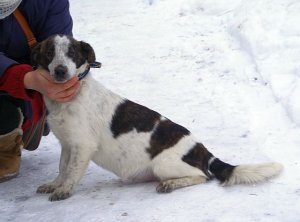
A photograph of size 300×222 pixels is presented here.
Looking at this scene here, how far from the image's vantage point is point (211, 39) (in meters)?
7.12

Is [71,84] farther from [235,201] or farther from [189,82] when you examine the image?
[189,82]

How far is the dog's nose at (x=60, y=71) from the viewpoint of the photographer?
3.55m

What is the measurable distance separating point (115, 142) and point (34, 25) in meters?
1.24

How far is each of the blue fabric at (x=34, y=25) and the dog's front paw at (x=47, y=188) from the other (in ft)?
3.52

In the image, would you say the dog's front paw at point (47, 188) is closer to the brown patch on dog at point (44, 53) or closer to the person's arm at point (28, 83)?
the person's arm at point (28, 83)

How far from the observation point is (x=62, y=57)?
144 inches

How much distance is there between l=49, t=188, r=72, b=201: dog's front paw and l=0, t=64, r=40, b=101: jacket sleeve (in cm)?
72


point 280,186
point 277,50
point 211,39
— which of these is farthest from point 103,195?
point 211,39

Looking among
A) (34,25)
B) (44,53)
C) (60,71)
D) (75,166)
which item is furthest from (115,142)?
(34,25)

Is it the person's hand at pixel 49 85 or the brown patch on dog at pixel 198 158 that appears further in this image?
the brown patch on dog at pixel 198 158

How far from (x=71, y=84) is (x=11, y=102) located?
38.1 inches

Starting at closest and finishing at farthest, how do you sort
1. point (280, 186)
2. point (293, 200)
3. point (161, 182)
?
point (293, 200), point (280, 186), point (161, 182)

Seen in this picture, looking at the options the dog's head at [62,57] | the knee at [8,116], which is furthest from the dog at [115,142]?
the knee at [8,116]

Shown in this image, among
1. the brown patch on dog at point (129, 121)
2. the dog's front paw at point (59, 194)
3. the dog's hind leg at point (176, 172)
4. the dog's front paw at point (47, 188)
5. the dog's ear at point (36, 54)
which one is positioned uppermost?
the dog's ear at point (36, 54)
